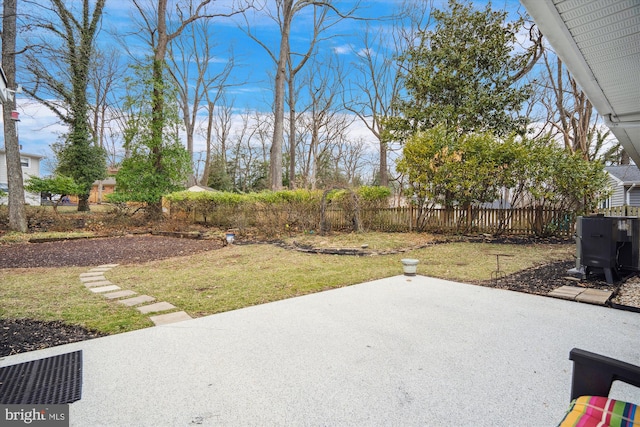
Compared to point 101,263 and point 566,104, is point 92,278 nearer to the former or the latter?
point 101,263

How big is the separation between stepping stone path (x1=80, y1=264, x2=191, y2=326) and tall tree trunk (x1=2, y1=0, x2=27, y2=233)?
7037 millimetres

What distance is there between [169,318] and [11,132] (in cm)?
1010

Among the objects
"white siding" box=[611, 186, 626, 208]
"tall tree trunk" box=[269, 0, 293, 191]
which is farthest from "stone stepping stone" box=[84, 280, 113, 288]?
"white siding" box=[611, 186, 626, 208]

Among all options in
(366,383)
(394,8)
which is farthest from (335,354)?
(394,8)

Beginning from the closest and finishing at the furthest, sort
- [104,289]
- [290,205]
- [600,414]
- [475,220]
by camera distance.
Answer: [600,414] → [104,289] → [475,220] → [290,205]

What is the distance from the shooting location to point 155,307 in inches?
135

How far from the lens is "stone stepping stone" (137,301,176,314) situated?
3.32m

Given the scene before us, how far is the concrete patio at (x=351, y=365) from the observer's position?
173 cm

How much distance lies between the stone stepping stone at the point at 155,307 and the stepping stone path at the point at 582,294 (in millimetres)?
4294

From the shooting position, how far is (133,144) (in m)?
12.5

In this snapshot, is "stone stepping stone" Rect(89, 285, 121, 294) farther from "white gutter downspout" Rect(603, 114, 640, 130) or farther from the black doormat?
"white gutter downspout" Rect(603, 114, 640, 130)

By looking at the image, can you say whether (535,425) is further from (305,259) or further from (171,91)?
(171,91)

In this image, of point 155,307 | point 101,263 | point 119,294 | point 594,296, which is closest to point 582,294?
point 594,296

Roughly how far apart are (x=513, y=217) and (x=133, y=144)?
13403mm
